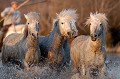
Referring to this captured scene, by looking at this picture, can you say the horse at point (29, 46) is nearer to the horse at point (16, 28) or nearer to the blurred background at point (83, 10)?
the horse at point (16, 28)

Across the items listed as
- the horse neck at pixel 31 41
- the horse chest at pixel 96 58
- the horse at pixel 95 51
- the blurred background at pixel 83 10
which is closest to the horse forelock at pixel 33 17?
the horse neck at pixel 31 41

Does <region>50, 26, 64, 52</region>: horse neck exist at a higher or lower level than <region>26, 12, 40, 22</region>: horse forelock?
lower

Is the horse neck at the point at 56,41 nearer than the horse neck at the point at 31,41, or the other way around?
the horse neck at the point at 31,41

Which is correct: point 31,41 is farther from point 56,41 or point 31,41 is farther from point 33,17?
point 56,41

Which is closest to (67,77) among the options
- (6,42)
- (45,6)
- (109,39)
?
(6,42)

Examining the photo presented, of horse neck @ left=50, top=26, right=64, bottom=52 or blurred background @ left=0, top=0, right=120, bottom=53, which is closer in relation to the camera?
horse neck @ left=50, top=26, right=64, bottom=52

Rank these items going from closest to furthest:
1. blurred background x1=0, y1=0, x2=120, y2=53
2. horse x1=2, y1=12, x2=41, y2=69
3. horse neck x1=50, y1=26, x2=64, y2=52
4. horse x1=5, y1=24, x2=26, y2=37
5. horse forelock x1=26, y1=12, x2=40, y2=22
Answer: horse x1=2, y1=12, x2=41, y2=69
horse forelock x1=26, y1=12, x2=40, y2=22
horse neck x1=50, y1=26, x2=64, y2=52
horse x1=5, y1=24, x2=26, y2=37
blurred background x1=0, y1=0, x2=120, y2=53

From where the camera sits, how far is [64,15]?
13.6 m

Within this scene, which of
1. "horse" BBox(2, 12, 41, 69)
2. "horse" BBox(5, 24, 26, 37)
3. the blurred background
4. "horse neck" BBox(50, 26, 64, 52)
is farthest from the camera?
the blurred background

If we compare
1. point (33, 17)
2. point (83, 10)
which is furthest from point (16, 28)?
point (83, 10)

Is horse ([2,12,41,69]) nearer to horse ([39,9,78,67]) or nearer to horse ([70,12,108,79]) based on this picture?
horse ([39,9,78,67])

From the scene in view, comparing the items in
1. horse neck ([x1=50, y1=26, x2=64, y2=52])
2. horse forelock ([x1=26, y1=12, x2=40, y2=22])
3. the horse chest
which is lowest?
the horse chest

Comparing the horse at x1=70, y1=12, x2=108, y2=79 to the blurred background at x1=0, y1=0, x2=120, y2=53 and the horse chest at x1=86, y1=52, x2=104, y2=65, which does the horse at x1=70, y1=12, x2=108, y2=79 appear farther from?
the blurred background at x1=0, y1=0, x2=120, y2=53

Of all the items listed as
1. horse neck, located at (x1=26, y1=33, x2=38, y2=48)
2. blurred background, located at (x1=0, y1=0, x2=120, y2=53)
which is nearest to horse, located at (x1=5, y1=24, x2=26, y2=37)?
horse neck, located at (x1=26, y1=33, x2=38, y2=48)
